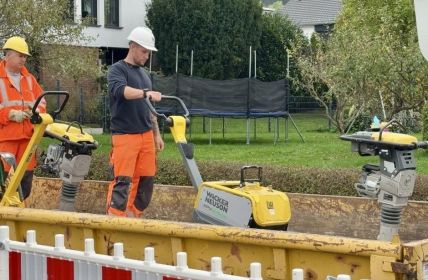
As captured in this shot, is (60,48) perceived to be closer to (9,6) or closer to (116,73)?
(9,6)

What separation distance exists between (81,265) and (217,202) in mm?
2001

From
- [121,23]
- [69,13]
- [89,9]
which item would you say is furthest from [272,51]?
[69,13]

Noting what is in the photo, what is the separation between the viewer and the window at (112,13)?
117 feet

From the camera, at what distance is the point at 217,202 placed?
20.7 ft

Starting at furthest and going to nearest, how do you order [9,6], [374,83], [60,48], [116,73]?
1. [374,83]
2. [60,48]
3. [9,6]
4. [116,73]

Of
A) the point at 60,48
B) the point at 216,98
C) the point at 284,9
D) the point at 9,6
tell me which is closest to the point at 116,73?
the point at 9,6

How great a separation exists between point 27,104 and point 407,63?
12.4 m

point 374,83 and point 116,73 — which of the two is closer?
point 116,73

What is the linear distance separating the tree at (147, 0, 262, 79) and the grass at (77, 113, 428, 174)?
7370mm

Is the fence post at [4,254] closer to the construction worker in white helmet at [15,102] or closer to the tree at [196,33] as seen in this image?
the construction worker in white helmet at [15,102]

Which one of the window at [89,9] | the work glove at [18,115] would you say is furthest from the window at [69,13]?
the window at [89,9]

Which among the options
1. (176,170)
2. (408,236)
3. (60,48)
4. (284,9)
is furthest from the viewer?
(284,9)

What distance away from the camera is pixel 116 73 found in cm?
739

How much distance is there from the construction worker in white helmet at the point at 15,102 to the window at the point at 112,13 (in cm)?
2801
